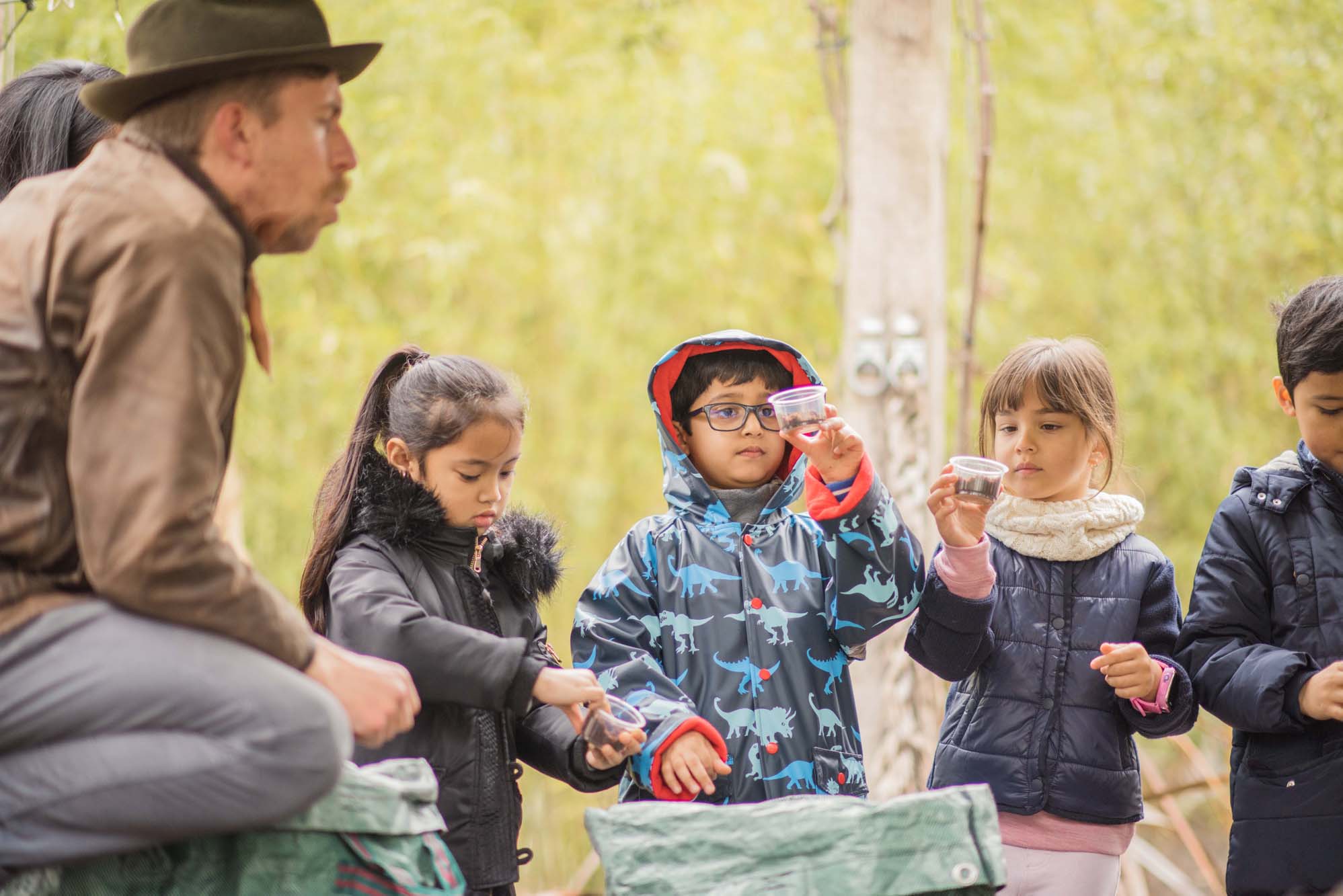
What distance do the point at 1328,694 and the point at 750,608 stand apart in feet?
3.71

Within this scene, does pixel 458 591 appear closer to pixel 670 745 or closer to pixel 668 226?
pixel 670 745

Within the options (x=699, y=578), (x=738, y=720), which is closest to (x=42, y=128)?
(x=699, y=578)

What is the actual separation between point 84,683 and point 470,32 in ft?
19.6

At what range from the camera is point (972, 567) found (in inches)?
Result: 102

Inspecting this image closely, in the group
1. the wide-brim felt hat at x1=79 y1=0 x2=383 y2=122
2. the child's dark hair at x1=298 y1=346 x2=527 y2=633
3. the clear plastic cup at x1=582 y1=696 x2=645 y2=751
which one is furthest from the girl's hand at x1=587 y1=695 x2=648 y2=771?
the wide-brim felt hat at x1=79 y1=0 x2=383 y2=122

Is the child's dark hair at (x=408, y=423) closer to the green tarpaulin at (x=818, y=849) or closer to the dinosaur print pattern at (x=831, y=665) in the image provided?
the dinosaur print pattern at (x=831, y=665)

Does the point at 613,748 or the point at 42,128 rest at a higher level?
the point at 42,128

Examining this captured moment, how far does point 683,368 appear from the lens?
3043mm

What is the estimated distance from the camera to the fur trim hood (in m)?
2.57

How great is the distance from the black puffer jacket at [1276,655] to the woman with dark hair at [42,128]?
2555 mm

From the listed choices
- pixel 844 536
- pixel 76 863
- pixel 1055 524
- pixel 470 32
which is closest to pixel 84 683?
pixel 76 863

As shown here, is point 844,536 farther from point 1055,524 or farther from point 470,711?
point 470,711

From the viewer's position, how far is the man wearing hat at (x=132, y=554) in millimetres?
1663

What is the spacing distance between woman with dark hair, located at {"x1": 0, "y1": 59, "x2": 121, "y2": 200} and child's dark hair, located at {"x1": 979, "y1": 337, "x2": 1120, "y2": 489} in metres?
2.03
